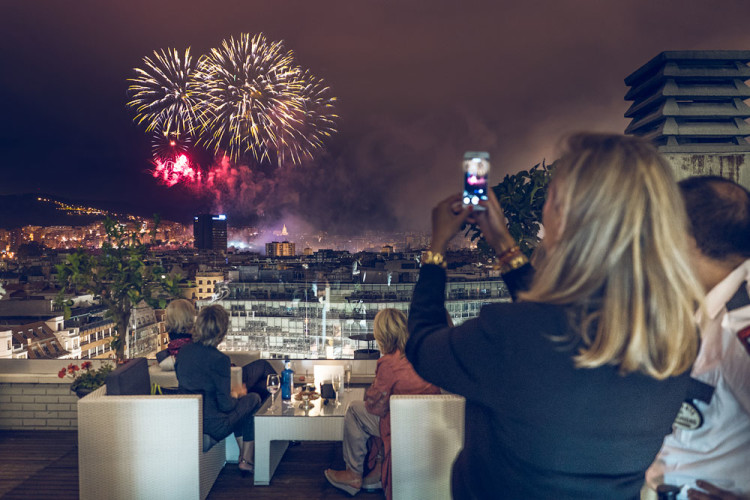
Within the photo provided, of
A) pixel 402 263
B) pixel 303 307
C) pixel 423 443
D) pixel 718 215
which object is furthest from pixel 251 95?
pixel 718 215

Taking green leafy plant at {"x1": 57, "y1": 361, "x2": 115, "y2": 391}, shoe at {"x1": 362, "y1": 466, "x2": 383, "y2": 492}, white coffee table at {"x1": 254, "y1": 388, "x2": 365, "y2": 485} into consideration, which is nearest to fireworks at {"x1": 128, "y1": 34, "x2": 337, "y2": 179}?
green leafy plant at {"x1": 57, "y1": 361, "x2": 115, "y2": 391}

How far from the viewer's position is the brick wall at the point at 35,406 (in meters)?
3.78

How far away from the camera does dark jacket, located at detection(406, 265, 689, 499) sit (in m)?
0.68

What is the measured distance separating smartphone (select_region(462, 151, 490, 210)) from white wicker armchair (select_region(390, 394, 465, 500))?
1773 mm

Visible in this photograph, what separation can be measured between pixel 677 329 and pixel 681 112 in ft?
9.96

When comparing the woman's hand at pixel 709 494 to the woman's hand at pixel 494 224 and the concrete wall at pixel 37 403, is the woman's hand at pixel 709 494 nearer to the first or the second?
the woman's hand at pixel 494 224

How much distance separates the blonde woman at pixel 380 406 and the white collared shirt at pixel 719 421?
1.54 metres

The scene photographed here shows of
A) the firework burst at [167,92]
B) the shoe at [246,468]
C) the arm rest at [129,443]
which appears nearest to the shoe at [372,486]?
the shoe at [246,468]

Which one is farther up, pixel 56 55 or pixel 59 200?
pixel 56 55

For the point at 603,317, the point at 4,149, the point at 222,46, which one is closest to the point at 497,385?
the point at 603,317

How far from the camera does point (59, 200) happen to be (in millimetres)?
13523

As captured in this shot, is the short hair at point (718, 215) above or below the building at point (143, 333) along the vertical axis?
above

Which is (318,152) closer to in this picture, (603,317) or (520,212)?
(520,212)

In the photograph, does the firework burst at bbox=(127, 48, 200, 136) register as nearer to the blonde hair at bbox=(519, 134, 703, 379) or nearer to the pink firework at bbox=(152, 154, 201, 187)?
the pink firework at bbox=(152, 154, 201, 187)
